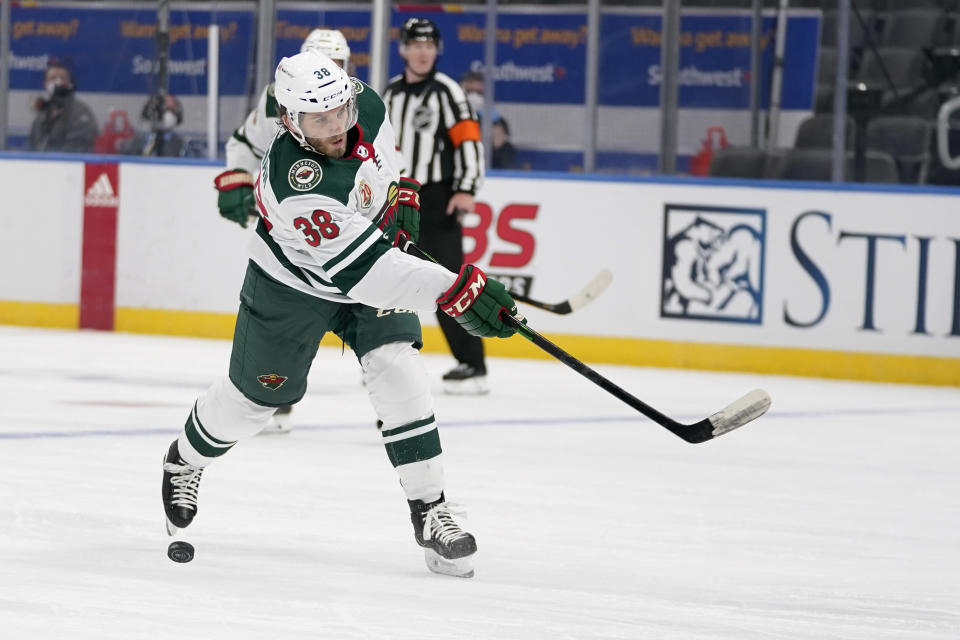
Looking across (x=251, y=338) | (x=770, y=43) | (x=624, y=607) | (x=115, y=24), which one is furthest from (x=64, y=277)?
(x=624, y=607)

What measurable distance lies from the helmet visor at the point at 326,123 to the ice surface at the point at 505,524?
Result: 81 centimetres

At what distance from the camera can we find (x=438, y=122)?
577cm

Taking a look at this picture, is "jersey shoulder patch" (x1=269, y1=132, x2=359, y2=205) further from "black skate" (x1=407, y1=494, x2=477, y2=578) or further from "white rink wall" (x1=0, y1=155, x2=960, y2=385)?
"white rink wall" (x1=0, y1=155, x2=960, y2=385)

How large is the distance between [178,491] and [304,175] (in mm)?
731

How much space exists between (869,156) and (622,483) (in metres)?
3.50

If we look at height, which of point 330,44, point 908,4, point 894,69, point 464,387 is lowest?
point 464,387

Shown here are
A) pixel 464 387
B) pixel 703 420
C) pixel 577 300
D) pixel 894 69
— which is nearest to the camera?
pixel 703 420

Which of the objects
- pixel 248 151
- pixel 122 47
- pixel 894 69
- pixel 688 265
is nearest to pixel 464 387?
pixel 688 265

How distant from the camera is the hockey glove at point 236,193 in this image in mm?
4590

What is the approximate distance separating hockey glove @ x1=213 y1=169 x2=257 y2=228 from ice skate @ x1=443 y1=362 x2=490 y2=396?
1502 mm

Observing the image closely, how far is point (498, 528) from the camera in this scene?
350 centimetres

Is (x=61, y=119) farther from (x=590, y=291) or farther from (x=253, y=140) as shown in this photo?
(x=590, y=291)

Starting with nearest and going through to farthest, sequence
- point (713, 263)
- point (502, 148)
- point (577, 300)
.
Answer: point (577, 300)
point (713, 263)
point (502, 148)

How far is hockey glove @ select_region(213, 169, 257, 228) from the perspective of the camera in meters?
4.59
